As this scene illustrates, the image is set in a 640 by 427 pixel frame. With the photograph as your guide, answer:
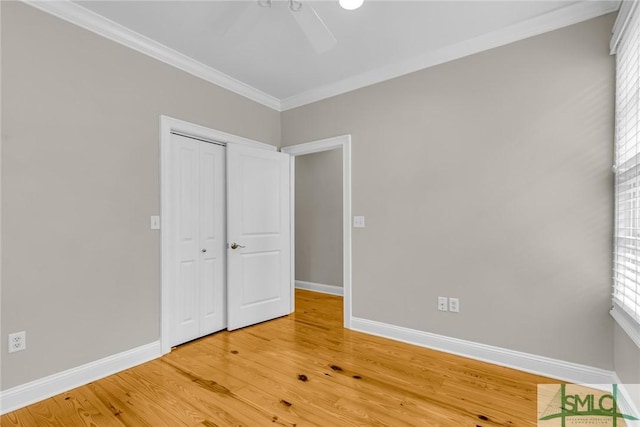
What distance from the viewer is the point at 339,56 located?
2842 millimetres

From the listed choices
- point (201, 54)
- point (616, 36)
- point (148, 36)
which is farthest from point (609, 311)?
point (148, 36)

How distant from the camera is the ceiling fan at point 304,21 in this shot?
177cm

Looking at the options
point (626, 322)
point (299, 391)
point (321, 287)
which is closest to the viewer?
point (626, 322)

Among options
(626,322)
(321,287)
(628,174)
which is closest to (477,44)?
(628,174)

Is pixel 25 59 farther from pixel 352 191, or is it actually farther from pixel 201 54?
pixel 352 191

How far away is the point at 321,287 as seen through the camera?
505cm

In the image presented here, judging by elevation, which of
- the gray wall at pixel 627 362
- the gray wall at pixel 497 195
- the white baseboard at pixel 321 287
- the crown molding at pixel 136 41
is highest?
the crown molding at pixel 136 41

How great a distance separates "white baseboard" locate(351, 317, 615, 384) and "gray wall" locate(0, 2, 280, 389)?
2.19 metres

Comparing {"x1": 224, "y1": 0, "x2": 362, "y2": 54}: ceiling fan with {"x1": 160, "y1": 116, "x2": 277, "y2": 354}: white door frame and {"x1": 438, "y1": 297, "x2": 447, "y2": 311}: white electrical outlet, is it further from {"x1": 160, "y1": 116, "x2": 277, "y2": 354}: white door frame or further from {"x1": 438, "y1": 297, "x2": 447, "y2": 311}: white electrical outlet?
{"x1": 438, "y1": 297, "x2": 447, "y2": 311}: white electrical outlet

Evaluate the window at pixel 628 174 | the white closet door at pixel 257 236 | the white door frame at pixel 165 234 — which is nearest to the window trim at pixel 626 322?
the window at pixel 628 174

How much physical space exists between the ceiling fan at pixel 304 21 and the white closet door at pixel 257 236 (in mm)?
1496

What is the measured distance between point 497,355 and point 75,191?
138 inches

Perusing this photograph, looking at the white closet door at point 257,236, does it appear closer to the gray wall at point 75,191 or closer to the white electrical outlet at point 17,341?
the gray wall at point 75,191

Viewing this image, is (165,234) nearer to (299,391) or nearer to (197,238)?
(197,238)
